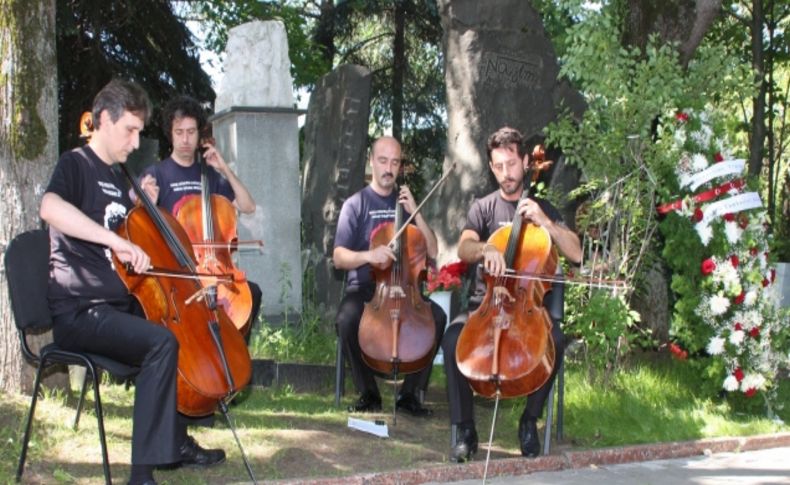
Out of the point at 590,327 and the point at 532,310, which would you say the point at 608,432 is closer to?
the point at 590,327

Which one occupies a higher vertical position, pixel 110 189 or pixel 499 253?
pixel 110 189

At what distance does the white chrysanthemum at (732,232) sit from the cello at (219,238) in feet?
9.03

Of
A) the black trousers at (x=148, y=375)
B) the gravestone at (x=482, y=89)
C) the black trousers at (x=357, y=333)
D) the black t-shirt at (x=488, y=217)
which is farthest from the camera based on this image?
the gravestone at (x=482, y=89)

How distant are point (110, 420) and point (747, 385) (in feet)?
11.2

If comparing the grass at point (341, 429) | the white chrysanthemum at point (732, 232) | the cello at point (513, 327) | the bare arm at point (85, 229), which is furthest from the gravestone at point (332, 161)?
the bare arm at point (85, 229)

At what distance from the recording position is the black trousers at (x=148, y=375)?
3484 mm

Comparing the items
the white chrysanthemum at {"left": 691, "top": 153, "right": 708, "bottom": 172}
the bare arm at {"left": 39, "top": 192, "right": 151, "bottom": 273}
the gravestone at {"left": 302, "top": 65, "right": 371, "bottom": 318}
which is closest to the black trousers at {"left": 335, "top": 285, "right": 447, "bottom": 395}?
the white chrysanthemum at {"left": 691, "top": 153, "right": 708, "bottom": 172}

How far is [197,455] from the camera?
4012mm

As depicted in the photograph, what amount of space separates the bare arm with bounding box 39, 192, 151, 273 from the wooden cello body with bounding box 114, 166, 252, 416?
136mm

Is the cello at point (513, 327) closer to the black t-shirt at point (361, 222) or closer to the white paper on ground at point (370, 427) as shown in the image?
the white paper on ground at point (370, 427)

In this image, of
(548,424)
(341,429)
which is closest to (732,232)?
(548,424)

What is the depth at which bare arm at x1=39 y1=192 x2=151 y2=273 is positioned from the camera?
337 centimetres

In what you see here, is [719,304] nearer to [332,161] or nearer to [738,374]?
[738,374]

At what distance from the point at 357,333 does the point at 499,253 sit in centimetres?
119
